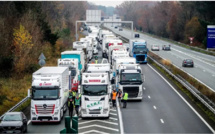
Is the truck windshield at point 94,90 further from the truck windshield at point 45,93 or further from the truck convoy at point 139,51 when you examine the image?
the truck convoy at point 139,51

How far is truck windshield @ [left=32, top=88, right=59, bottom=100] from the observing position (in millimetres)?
27802

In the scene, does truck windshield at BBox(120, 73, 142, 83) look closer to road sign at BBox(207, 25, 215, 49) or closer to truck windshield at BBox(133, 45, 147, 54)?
road sign at BBox(207, 25, 215, 49)

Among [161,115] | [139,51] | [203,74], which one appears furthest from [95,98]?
[139,51]

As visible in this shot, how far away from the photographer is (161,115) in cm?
3066

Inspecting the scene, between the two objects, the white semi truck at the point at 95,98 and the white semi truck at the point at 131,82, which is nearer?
the white semi truck at the point at 95,98

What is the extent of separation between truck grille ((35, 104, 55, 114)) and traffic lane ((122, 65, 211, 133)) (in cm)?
482

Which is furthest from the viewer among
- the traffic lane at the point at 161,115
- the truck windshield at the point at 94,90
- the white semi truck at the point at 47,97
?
the truck windshield at the point at 94,90

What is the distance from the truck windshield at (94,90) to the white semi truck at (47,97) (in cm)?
168

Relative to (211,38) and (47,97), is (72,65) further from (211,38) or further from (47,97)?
(47,97)

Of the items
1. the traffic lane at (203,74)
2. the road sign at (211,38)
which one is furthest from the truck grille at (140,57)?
the road sign at (211,38)

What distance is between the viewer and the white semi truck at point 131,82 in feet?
117

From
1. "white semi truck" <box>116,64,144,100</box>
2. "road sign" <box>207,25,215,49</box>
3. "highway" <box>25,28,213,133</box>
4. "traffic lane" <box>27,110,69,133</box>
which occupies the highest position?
"road sign" <box>207,25,215,49</box>

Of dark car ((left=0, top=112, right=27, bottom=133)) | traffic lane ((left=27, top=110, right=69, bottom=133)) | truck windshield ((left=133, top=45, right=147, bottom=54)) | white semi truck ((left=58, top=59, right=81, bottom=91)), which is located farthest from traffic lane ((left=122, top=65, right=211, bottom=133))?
truck windshield ((left=133, top=45, right=147, bottom=54))

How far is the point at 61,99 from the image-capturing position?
2881cm
